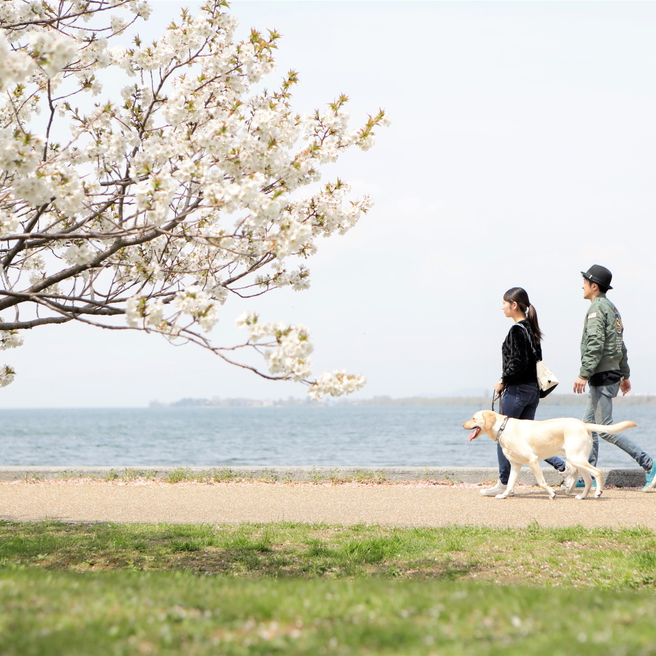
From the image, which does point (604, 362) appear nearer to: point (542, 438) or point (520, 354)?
point (520, 354)

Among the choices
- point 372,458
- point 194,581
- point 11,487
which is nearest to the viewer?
point 194,581

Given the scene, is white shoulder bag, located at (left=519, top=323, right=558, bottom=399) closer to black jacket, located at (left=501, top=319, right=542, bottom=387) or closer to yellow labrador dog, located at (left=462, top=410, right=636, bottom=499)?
black jacket, located at (left=501, top=319, right=542, bottom=387)

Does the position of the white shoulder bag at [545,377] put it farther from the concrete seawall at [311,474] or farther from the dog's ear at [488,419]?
the concrete seawall at [311,474]

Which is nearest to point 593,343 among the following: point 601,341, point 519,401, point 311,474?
point 601,341

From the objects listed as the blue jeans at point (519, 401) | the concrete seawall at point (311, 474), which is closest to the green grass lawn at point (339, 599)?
the blue jeans at point (519, 401)

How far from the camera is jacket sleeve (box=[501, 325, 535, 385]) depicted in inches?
353

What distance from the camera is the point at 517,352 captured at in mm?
8977

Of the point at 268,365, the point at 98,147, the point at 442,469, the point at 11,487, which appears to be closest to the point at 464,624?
the point at 268,365

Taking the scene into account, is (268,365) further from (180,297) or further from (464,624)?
(464,624)

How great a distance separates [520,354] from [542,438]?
3.65ft

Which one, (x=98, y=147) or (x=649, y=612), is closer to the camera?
(x=649, y=612)

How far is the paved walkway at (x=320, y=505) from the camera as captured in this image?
7.95 meters

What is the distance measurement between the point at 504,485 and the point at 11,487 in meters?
7.63

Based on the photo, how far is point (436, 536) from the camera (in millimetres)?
6785
